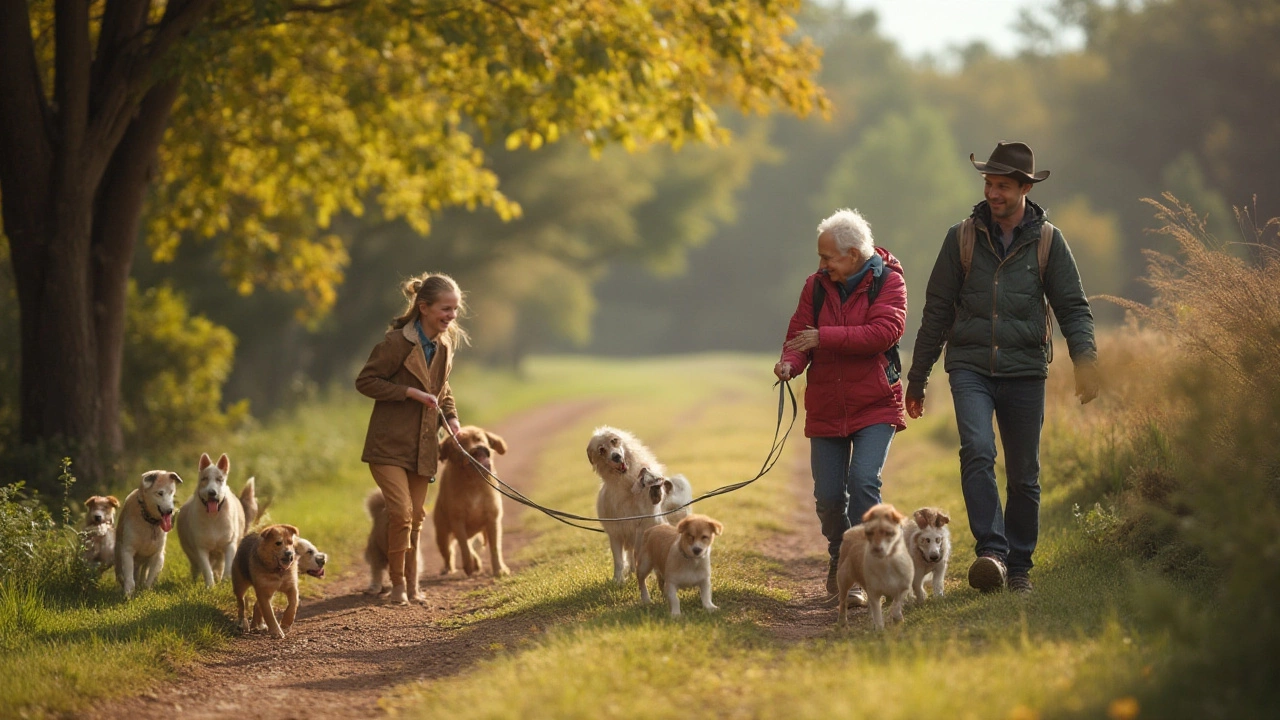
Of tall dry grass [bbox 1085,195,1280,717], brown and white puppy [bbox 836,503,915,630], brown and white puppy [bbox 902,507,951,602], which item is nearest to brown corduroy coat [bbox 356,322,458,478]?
brown and white puppy [bbox 836,503,915,630]

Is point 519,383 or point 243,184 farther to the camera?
point 519,383

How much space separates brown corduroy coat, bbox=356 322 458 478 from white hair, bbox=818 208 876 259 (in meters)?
Answer: 3.05

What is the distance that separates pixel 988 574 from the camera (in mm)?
7207

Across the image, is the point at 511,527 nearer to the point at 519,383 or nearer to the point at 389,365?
the point at 389,365

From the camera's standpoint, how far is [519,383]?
157ft

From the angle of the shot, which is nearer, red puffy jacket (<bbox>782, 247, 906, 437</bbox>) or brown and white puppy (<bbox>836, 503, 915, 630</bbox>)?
brown and white puppy (<bbox>836, 503, 915, 630</bbox>)

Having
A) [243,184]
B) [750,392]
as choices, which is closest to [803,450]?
[243,184]

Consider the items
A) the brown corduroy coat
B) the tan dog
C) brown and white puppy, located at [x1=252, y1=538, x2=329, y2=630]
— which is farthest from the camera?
the tan dog

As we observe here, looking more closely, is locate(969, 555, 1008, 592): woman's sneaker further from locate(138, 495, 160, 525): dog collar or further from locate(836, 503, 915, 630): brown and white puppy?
locate(138, 495, 160, 525): dog collar

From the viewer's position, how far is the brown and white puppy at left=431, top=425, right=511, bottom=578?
30.9 ft

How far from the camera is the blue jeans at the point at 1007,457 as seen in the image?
738 cm

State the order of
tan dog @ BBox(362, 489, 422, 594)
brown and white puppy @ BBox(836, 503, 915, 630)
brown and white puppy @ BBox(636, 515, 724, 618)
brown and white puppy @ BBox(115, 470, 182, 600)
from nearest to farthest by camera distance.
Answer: brown and white puppy @ BBox(836, 503, 915, 630) < brown and white puppy @ BBox(636, 515, 724, 618) < brown and white puppy @ BBox(115, 470, 182, 600) < tan dog @ BBox(362, 489, 422, 594)

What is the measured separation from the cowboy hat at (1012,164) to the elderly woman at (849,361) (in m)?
0.90

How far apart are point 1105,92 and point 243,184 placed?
171ft
